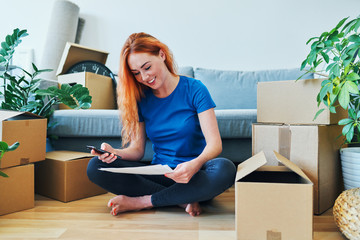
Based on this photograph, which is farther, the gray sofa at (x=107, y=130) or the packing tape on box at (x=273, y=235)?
the gray sofa at (x=107, y=130)

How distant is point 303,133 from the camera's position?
42.8 inches

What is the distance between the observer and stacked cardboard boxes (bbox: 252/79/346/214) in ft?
3.52

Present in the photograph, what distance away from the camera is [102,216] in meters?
1.09

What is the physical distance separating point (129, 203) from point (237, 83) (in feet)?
4.43

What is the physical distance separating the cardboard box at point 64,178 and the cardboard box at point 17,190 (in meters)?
0.12

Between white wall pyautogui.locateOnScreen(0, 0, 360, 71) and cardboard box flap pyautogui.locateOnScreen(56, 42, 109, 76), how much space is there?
0.51 meters

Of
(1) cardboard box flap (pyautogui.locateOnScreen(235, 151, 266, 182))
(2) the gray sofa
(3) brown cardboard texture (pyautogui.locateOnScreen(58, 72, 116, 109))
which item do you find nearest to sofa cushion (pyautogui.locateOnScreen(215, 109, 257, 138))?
(2) the gray sofa

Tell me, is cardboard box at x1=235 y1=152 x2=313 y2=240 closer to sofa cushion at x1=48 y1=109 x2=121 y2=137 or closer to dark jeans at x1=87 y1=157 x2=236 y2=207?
dark jeans at x1=87 y1=157 x2=236 y2=207

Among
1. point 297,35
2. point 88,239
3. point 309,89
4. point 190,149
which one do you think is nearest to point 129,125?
point 190,149

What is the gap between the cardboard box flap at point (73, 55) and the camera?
6.15ft

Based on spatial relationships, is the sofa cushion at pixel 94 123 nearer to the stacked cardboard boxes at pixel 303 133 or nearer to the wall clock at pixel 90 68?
the stacked cardboard boxes at pixel 303 133

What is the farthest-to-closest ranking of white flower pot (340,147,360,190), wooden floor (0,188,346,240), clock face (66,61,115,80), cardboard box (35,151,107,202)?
clock face (66,61,115,80) → cardboard box (35,151,107,202) → white flower pot (340,147,360,190) → wooden floor (0,188,346,240)

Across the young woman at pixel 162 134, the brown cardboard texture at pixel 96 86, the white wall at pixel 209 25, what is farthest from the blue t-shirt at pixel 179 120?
the white wall at pixel 209 25

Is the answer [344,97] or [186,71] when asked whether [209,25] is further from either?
[344,97]
